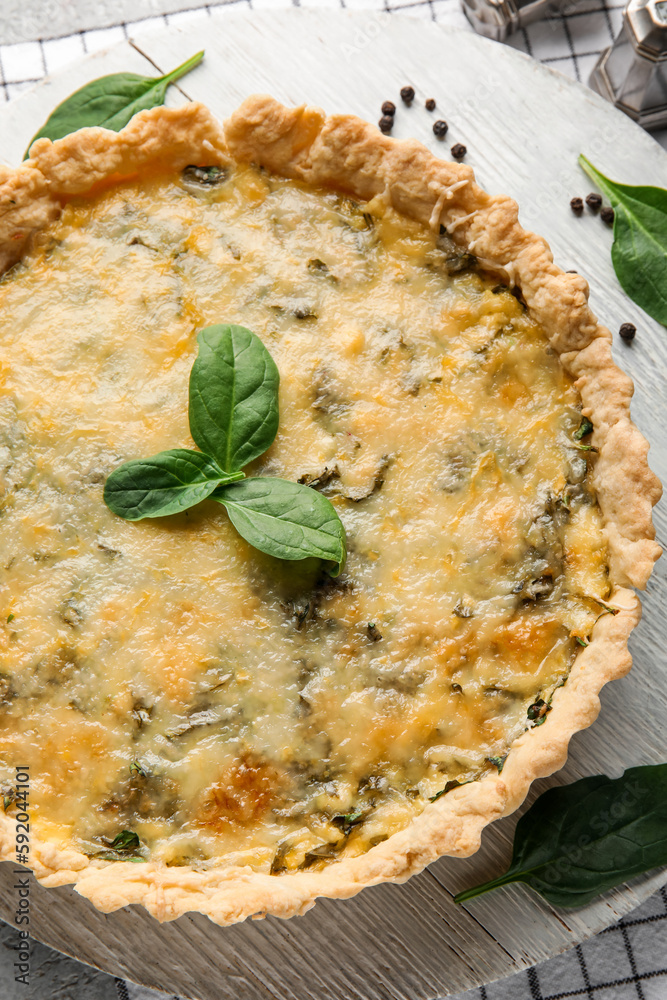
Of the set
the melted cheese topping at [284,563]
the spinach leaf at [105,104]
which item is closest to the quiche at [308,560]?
the melted cheese topping at [284,563]

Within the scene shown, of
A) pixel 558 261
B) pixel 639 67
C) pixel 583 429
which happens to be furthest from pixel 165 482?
pixel 639 67

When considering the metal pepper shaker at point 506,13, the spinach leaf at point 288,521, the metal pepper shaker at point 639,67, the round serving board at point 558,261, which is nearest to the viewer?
the spinach leaf at point 288,521

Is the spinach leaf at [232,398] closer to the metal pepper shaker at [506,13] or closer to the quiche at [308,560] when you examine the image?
the quiche at [308,560]

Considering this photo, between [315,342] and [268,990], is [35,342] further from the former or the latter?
[268,990]

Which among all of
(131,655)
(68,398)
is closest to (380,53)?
(68,398)

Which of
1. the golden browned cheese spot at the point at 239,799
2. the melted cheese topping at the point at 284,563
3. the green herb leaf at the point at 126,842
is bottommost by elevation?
the green herb leaf at the point at 126,842
